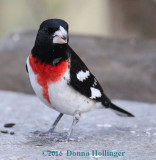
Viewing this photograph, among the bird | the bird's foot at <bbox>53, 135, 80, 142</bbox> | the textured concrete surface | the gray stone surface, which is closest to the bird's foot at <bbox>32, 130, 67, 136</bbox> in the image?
the gray stone surface

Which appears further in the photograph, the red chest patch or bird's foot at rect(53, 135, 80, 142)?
bird's foot at rect(53, 135, 80, 142)

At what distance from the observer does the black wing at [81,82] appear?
3551 mm

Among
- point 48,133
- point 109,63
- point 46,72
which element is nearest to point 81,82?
point 46,72

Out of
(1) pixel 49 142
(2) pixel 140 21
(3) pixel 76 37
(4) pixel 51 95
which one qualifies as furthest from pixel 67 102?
(2) pixel 140 21

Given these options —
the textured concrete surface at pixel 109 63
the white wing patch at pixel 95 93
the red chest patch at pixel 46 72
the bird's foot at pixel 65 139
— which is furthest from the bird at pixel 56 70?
the textured concrete surface at pixel 109 63

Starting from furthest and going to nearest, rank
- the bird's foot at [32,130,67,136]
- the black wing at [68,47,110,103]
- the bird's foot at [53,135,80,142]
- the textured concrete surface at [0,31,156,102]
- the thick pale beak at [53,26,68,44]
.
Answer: the textured concrete surface at [0,31,156,102] → the bird's foot at [32,130,67,136] → the bird's foot at [53,135,80,142] → the black wing at [68,47,110,103] → the thick pale beak at [53,26,68,44]

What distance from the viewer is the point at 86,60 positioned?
664 cm

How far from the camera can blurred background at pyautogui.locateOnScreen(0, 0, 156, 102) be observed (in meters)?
6.02

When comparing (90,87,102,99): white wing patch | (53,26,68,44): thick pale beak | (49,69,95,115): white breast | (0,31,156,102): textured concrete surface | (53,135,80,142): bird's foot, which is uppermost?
(0,31,156,102): textured concrete surface

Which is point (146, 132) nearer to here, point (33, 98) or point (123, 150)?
point (123, 150)

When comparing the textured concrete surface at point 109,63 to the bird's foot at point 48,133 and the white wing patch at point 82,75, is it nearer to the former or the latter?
the bird's foot at point 48,133

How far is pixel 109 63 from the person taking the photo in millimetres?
6527

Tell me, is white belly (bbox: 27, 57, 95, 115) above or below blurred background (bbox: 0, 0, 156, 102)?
below

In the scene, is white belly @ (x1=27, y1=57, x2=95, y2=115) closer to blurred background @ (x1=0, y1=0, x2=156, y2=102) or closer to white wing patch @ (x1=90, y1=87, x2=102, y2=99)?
white wing patch @ (x1=90, y1=87, x2=102, y2=99)
